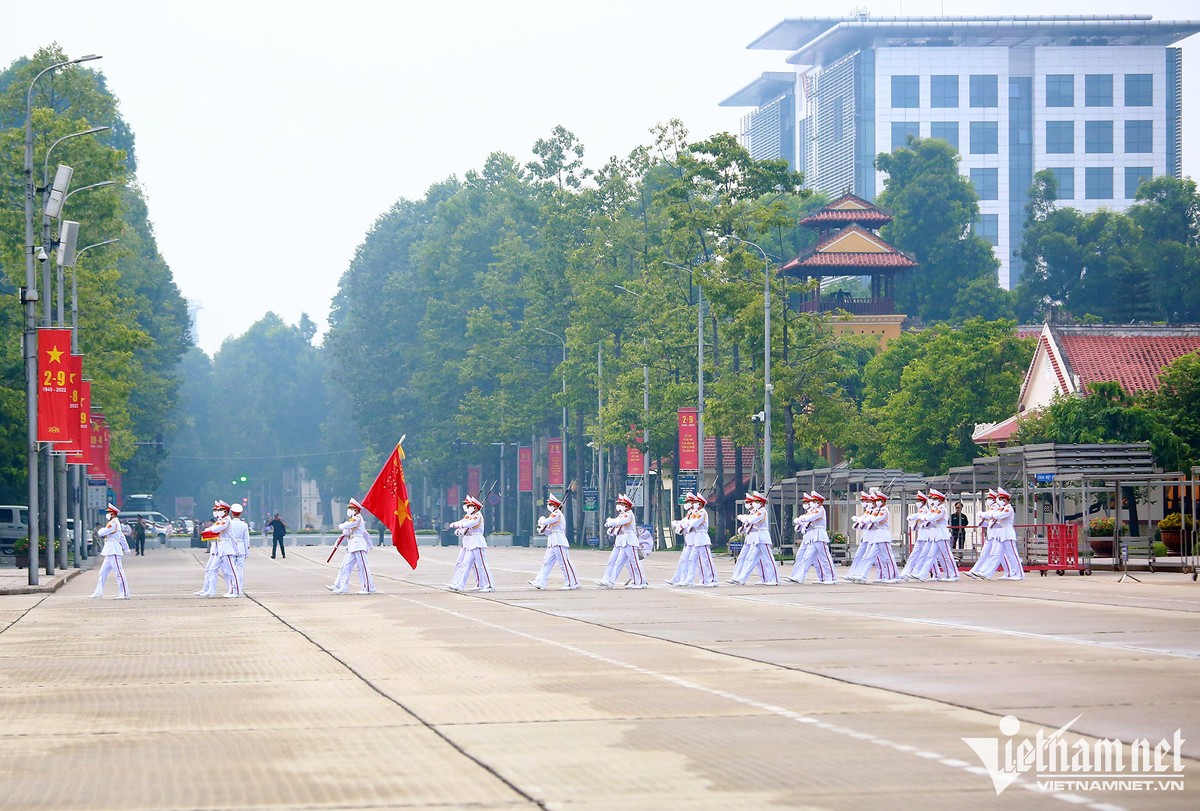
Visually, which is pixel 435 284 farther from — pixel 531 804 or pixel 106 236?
pixel 531 804

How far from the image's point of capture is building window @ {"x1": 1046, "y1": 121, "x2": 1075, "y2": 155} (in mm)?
139125

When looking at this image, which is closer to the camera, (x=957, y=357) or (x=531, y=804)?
(x=531, y=804)

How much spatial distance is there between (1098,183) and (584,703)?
134 metres

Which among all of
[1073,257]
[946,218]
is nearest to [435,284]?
[946,218]

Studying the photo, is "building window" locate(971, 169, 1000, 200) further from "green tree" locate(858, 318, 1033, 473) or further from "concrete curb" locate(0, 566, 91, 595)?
"concrete curb" locate(0, 566, 91, 595)

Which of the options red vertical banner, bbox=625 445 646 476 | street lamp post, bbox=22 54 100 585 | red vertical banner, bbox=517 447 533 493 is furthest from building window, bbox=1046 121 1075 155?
street lamp post, bbox=22 54 100 585

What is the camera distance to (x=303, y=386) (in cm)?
16500

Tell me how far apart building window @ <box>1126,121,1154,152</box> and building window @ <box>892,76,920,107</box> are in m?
16.9

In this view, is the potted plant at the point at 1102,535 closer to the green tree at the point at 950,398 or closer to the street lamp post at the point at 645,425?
the green tree at the point at 950,398

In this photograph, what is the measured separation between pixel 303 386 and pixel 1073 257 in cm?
8188

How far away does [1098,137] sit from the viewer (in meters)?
140

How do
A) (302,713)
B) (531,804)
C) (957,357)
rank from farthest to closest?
(957,357), (302,713), (531,804)

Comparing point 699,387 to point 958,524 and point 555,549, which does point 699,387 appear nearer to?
point 958,524

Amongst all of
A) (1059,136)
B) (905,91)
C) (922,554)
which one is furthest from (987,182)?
(922,554)
